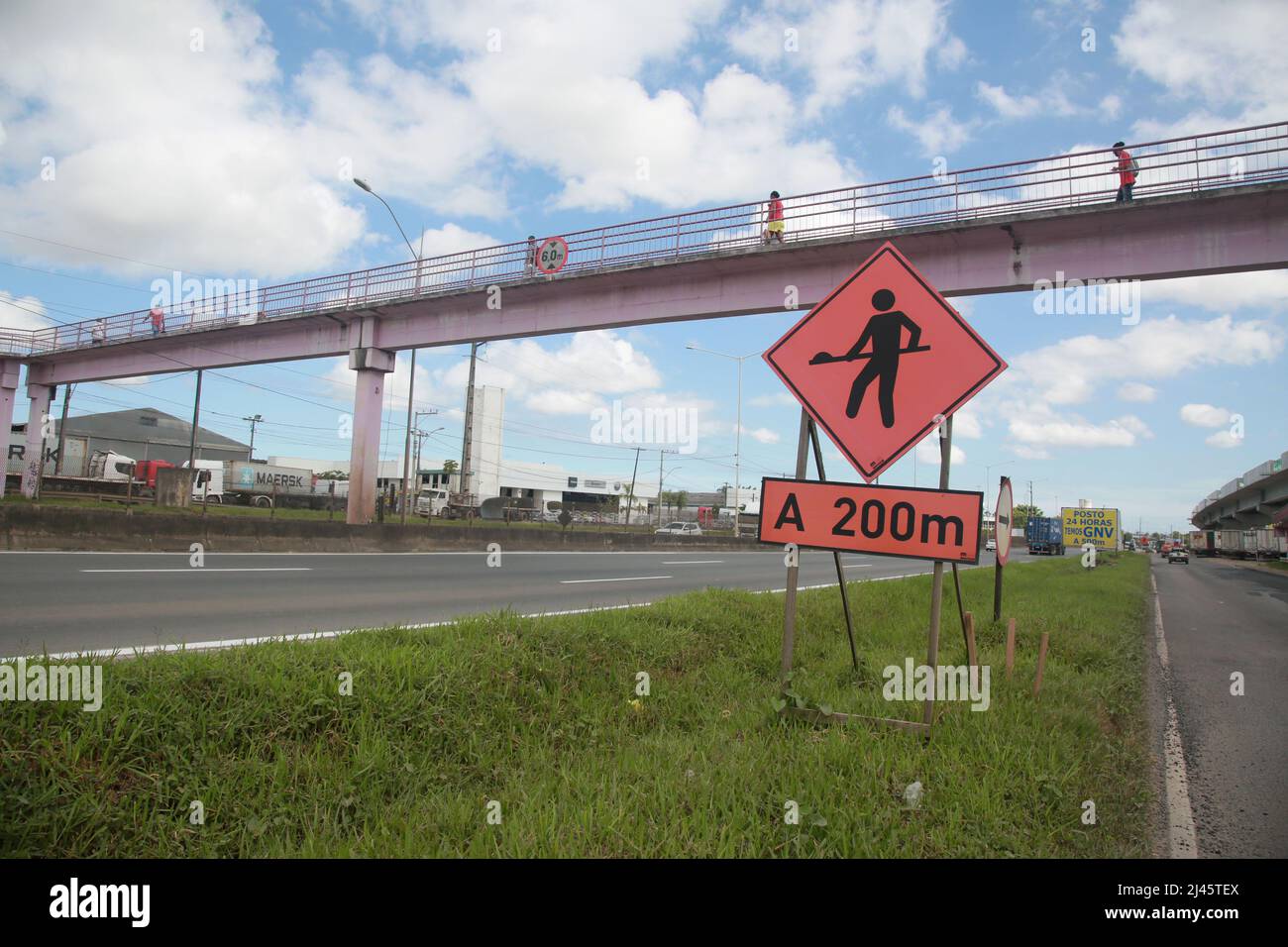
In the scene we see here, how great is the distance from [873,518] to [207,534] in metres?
15.9

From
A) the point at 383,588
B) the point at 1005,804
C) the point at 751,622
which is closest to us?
the point at 1005,804

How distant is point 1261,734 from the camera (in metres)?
5.67

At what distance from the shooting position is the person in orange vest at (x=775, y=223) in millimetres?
15977

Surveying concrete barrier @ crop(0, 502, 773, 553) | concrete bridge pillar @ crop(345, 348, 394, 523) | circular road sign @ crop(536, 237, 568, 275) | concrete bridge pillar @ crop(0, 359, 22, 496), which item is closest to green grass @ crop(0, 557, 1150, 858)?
concrete barrier @ crop(0, 502, 773, 553)

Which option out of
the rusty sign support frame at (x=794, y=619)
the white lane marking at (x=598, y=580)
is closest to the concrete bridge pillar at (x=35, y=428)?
the white lane marking at (x=598, y=580)

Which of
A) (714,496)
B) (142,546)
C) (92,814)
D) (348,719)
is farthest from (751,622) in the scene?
(714,496)

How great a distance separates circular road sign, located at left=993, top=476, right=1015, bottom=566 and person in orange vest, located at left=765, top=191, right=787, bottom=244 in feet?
33.0

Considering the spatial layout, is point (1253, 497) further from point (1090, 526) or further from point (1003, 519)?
point (1003, 519)

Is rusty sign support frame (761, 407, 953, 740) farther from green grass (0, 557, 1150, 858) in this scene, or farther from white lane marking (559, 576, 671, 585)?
white lane marking (559, 576, 671, 585)

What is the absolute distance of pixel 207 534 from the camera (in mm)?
15766
